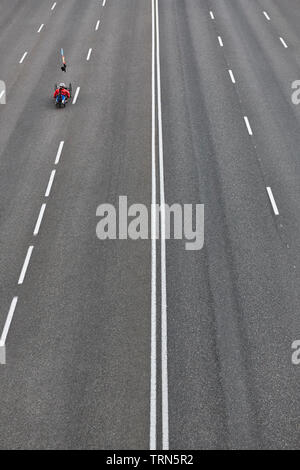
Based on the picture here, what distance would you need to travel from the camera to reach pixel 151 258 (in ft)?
53.9

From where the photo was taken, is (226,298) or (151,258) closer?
(226,298)

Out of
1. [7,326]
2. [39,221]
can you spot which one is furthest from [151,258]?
[7,326]

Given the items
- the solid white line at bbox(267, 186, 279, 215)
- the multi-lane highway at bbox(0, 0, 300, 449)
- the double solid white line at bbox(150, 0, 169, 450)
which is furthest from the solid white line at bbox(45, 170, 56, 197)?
the solid white line at bbox(267, 186, 279, 215)

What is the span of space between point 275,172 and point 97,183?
7143 millimetres

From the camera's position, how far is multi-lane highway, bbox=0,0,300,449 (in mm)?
11930

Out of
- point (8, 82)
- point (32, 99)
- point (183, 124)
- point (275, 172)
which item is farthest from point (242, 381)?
point (8, 82)

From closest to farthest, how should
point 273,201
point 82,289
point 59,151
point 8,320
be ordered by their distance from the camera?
point 8,320, point 82,289, point 273,201, point 59,151

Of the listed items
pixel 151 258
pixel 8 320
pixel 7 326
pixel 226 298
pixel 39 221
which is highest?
pixel 39 221

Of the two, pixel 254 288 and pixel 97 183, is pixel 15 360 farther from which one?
pixel 97 183

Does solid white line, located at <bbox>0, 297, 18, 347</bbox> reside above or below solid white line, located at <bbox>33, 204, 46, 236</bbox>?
below

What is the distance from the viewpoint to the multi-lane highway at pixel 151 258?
11.9 m

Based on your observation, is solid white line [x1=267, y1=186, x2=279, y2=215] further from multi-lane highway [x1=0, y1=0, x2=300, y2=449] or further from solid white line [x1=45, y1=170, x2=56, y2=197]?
solid white line [x1=45, y1=170, x2=56, y2=197]

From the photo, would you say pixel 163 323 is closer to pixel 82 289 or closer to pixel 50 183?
pixel 82 289

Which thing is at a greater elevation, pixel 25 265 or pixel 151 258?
pixel 151 258
